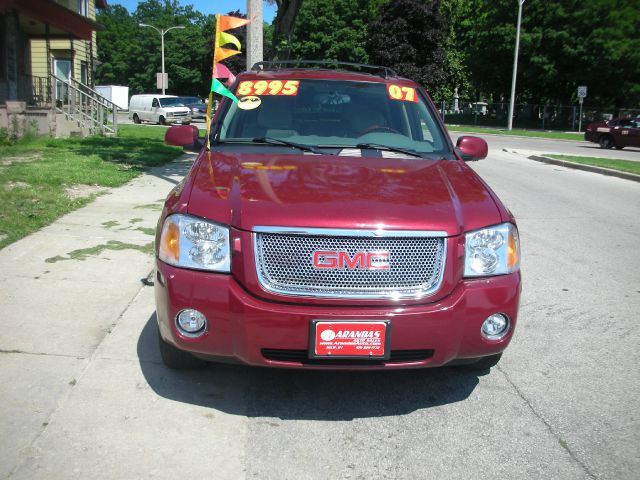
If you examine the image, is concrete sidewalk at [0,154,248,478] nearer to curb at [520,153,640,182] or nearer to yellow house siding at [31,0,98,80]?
curb at [520,153,640,182]

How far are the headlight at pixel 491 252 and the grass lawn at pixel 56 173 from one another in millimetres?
4692

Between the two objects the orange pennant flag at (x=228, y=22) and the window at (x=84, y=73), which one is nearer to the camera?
the orange pennant flag at (x=228, y=22)

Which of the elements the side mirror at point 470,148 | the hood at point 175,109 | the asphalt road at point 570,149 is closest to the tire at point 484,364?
the side mirror at point 470,148

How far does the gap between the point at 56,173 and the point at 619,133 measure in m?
23.7

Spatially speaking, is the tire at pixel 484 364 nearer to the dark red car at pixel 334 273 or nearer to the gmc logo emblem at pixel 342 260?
the dark red car at pixel 334 273

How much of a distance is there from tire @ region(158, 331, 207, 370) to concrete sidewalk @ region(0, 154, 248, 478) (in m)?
0.19

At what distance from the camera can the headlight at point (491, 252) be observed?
3154 mm

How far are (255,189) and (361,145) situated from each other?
1253mm

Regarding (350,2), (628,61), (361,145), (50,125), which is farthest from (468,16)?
(361,145)

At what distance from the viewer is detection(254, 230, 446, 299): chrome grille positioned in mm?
3006

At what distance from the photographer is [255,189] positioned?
3266 millimetres

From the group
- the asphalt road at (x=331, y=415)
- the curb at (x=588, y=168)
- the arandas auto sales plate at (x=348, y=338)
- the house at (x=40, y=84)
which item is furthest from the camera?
the house at (x=40, y=84)

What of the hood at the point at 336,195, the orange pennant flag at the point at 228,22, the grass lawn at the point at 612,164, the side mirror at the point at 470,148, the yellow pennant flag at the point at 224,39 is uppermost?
the orange pennant flag at the point at 228,22

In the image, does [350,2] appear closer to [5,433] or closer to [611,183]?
[611,183]
